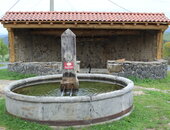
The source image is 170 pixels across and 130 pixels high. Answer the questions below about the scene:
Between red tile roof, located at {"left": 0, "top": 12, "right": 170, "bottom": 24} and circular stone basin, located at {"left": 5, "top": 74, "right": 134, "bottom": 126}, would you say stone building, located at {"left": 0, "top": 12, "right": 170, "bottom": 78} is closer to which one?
red tile roof, located at {"left": 0, "top": 12, "right": 170, "bottom": 24}

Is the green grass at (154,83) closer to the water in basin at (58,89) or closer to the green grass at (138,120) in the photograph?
the green grass at (138,120)

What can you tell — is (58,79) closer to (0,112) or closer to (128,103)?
(0,112)

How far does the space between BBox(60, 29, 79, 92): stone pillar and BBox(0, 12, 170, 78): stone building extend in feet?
17.4

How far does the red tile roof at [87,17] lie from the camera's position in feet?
38.7

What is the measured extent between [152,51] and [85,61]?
15.3 feet

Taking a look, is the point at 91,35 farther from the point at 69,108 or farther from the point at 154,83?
the point at 69,108

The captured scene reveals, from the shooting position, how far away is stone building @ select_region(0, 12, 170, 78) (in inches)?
466

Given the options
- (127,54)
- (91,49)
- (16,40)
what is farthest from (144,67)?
(16,40)

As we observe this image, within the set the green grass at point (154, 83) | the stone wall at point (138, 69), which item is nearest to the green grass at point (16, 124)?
the green grass at point (154, 83)

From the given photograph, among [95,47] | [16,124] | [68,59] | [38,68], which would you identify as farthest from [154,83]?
[16,124]

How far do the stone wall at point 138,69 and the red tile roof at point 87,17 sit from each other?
239 centimetres

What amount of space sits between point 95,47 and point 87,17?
11.6 ft

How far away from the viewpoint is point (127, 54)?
1504 centimetres

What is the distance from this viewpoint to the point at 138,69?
11.3 meters
